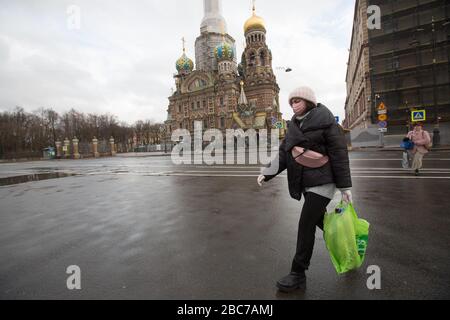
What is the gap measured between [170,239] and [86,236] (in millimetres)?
1534

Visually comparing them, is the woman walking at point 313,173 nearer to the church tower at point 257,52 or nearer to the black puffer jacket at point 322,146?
the black puffer jacket at point 322,146

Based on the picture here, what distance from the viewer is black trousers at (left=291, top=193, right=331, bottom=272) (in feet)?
8.66

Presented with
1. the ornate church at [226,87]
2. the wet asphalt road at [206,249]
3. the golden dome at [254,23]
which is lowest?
the wet asphalt road at [206,249]

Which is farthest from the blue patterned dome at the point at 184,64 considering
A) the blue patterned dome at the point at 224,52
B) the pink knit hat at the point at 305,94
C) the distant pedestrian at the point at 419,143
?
the pink knit hat at the point at 305,94

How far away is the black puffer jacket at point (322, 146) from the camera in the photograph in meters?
2.60

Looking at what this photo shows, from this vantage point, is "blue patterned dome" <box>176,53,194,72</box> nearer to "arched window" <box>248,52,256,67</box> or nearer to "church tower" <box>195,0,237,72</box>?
"church tower" <box>195,0,237,72</box>

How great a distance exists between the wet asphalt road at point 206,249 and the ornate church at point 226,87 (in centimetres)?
4643

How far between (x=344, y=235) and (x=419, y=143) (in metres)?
8.67

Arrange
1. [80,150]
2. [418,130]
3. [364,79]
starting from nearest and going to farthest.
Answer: [418,130]
[364,79]
[80,150]

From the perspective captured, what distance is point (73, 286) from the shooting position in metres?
2.79

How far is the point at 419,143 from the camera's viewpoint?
905 cm

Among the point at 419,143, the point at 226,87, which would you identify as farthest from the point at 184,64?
the point at 419,143
